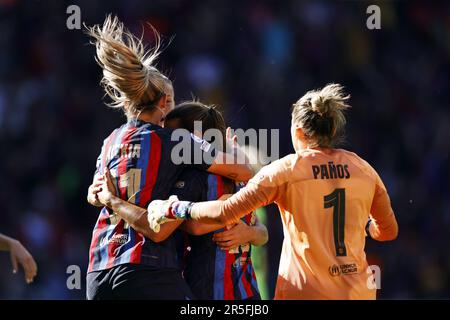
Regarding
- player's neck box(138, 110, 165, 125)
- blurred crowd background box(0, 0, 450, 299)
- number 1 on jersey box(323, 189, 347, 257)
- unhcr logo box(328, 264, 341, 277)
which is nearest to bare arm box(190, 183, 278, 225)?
number 1 on jersey box(323, 189, 347, 257)

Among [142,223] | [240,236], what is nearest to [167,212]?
[142,223]

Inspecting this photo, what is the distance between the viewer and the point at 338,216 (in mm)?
4219

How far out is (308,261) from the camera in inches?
166

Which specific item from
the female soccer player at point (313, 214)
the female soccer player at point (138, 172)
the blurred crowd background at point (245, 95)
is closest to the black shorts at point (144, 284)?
the female soccer player at point (138, 172)

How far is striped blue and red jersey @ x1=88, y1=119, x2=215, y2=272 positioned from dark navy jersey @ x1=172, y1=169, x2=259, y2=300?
0.08 meters

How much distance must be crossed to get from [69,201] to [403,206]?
3.90 metres

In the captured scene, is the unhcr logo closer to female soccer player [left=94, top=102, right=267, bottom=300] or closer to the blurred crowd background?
female soccer player [left=94, top=102, right=267, bottom=300]

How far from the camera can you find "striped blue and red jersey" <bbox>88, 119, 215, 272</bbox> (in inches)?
173

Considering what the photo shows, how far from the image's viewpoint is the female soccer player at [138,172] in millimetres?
4352

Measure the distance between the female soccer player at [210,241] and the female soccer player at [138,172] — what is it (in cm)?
6

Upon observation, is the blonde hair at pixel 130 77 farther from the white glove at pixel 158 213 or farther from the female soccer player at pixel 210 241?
the white glove at pixel 158 213

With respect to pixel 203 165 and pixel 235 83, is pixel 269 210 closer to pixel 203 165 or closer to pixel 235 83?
pixel 235 83

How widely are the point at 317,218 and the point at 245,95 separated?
7.29 m

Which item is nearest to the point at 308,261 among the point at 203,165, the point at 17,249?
the point at 203,165
